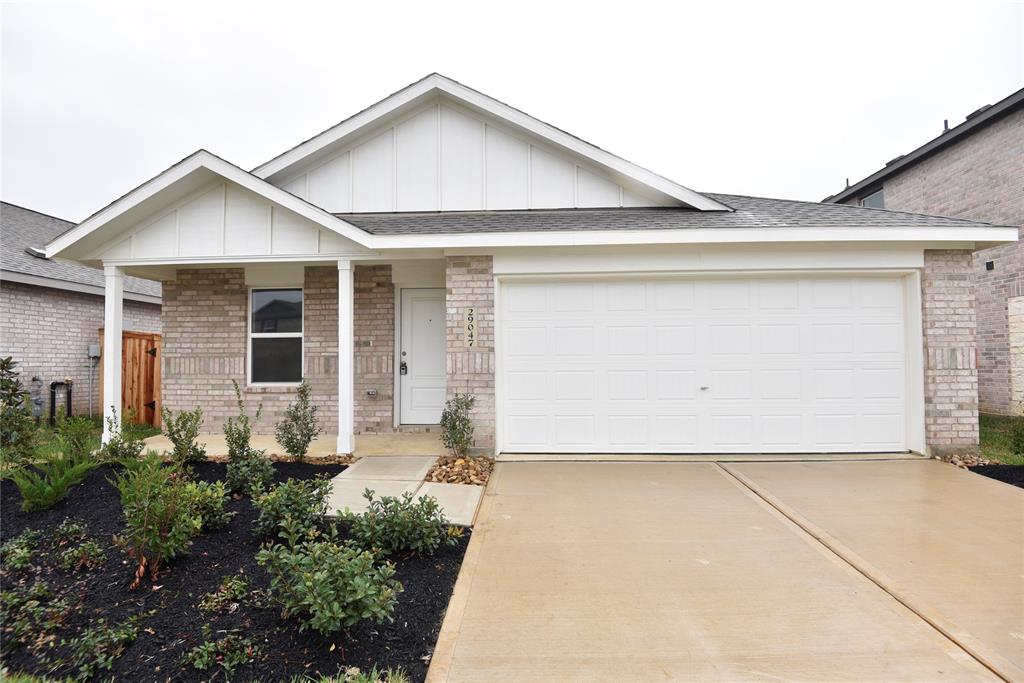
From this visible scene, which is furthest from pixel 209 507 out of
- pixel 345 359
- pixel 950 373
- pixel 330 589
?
pixel 950 373

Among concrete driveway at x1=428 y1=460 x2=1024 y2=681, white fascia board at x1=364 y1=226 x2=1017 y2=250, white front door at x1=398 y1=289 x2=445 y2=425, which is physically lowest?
concrete driveway at x1=428 y1=460 x2=1024 y2=681

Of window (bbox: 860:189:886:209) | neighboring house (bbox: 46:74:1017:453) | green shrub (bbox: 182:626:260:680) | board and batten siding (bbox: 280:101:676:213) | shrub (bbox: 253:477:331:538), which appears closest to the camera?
green shrub (bbox: 182:626:260:680)

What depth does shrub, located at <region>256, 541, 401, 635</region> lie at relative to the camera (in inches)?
92.1

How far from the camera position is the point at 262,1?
9.27 m

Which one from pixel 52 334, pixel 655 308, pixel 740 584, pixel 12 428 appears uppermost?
pixel 655 308

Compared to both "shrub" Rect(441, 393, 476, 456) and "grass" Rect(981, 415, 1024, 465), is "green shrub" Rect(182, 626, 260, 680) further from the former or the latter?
"grass" Rect(981, 415, 1024, 465)

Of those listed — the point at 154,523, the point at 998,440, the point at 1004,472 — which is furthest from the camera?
the point at 998,440

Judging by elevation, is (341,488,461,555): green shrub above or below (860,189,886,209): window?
below

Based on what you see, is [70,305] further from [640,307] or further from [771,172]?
[771,172]

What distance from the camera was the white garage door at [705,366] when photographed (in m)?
6.51

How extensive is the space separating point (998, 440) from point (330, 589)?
967 centimetres

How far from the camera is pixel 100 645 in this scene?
2430 millimetres

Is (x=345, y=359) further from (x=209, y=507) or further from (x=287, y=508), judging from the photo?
(x=287, y=508)

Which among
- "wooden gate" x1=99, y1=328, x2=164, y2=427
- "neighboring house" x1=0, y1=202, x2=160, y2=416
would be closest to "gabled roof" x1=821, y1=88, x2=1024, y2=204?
"wooden gate" x1=99, y1=328, x2=164, y2=427
